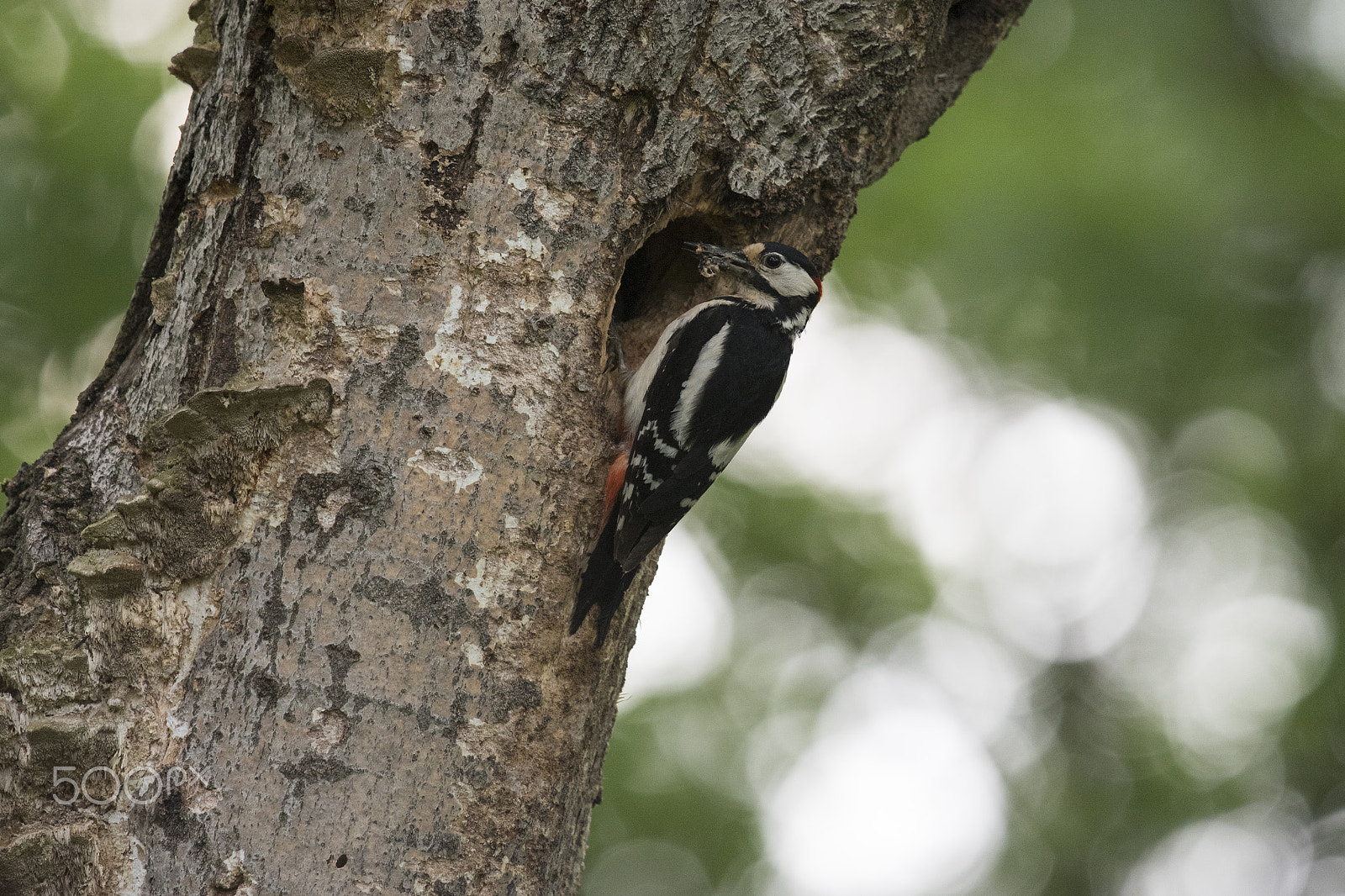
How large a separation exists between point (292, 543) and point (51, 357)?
3.13 meters

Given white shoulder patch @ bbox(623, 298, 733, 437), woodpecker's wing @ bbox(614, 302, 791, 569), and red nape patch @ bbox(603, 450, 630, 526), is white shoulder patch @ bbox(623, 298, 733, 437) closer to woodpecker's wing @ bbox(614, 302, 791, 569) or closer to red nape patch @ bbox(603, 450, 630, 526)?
woodpecker's wing @ bbox(614, 302, 791, 569)

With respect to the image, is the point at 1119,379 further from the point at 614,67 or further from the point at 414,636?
the point at 414,636

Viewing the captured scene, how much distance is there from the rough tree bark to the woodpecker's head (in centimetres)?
50

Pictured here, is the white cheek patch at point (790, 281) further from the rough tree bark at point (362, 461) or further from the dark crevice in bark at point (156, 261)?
the dark crevice in bark at point (156, 261)

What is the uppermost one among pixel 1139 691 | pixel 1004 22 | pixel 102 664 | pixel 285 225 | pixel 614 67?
pixel 1004 22

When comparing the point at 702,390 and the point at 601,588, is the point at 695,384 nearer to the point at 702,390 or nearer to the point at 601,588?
the point at 702,390

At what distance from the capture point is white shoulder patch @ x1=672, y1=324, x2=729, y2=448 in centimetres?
328

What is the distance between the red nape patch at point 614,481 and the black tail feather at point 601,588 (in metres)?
0.08

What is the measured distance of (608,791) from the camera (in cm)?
582

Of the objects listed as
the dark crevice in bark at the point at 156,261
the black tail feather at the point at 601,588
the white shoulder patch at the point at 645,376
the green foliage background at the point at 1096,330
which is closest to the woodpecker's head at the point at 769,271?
the white shoulder patch at the point at 645,376

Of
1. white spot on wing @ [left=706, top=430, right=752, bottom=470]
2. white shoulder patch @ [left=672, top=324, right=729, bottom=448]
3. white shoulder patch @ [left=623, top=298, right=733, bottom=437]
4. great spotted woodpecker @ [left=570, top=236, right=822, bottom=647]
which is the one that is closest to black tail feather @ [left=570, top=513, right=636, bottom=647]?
great spotted woodpecker @ [left=570, top=236, right=822, bottom=647]

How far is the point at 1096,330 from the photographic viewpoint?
5.89 m

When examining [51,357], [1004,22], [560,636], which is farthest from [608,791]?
[1004,22]

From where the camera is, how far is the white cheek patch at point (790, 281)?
134 inches
